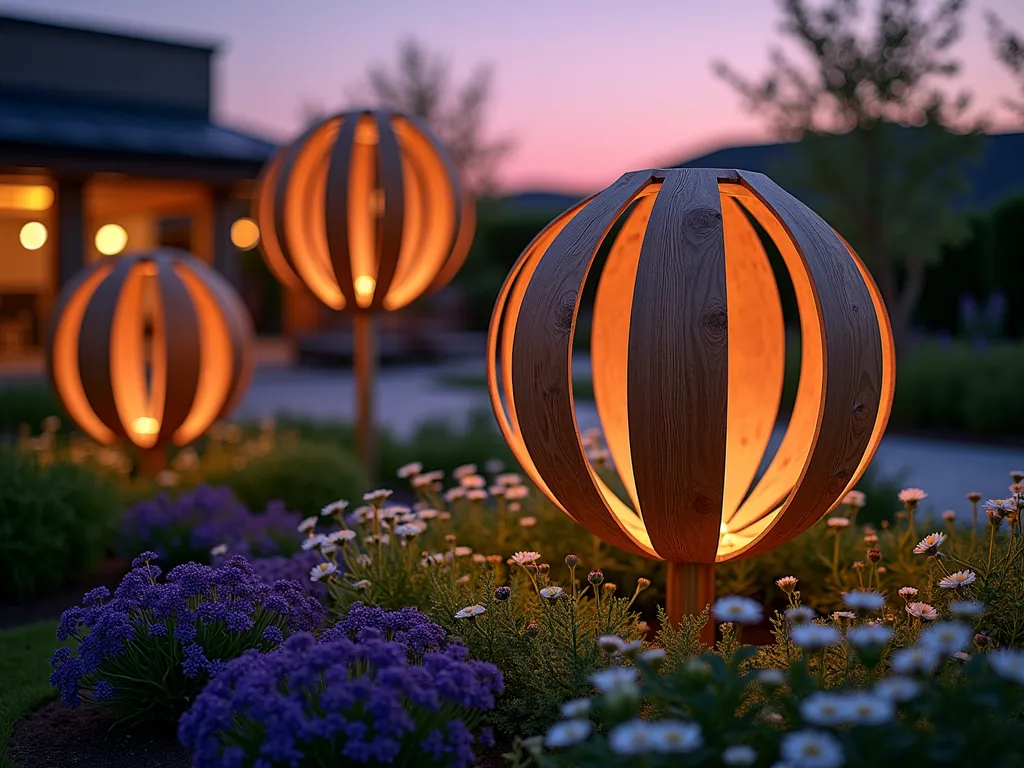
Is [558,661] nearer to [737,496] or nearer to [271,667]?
[271,667]

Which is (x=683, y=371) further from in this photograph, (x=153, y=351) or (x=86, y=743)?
(x=153, y=351)

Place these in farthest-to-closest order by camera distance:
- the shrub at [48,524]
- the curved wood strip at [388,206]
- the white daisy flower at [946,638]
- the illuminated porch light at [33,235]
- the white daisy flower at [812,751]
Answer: the illuminated porch light at [33,235] → the curved wood strip at [388,206] → the shrub at [48,524] → the white daisy flower at [946,638] → the white daisy flower at [812,751]

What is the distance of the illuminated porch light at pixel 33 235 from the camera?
696 inches

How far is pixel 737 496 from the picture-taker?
3.51m

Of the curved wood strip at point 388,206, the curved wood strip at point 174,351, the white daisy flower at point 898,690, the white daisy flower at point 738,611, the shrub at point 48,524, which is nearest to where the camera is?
the white daisy flower at point 898,690

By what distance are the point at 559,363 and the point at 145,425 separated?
420 centimetres

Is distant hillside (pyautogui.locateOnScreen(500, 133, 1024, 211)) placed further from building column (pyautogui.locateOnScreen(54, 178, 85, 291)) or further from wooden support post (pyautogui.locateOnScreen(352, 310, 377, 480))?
building column (pyautogui.locateOnScreen(54, 178, 85, 291))

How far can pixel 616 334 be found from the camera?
405 cm

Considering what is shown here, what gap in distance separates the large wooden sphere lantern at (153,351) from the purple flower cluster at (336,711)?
13.4 ft

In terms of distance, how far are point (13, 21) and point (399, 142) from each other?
12598 mm

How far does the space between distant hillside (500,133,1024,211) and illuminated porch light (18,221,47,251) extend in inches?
379

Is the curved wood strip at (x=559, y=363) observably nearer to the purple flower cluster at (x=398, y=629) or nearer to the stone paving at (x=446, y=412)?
the purple flower cluster at (x=398, y=629)

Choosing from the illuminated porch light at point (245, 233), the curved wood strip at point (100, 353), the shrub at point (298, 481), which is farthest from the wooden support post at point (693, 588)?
the illuminated porch light at point (245, 233)

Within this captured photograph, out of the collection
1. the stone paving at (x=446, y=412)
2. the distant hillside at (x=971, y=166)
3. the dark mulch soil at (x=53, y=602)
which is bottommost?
the stone paving at (x=446, y=412)
